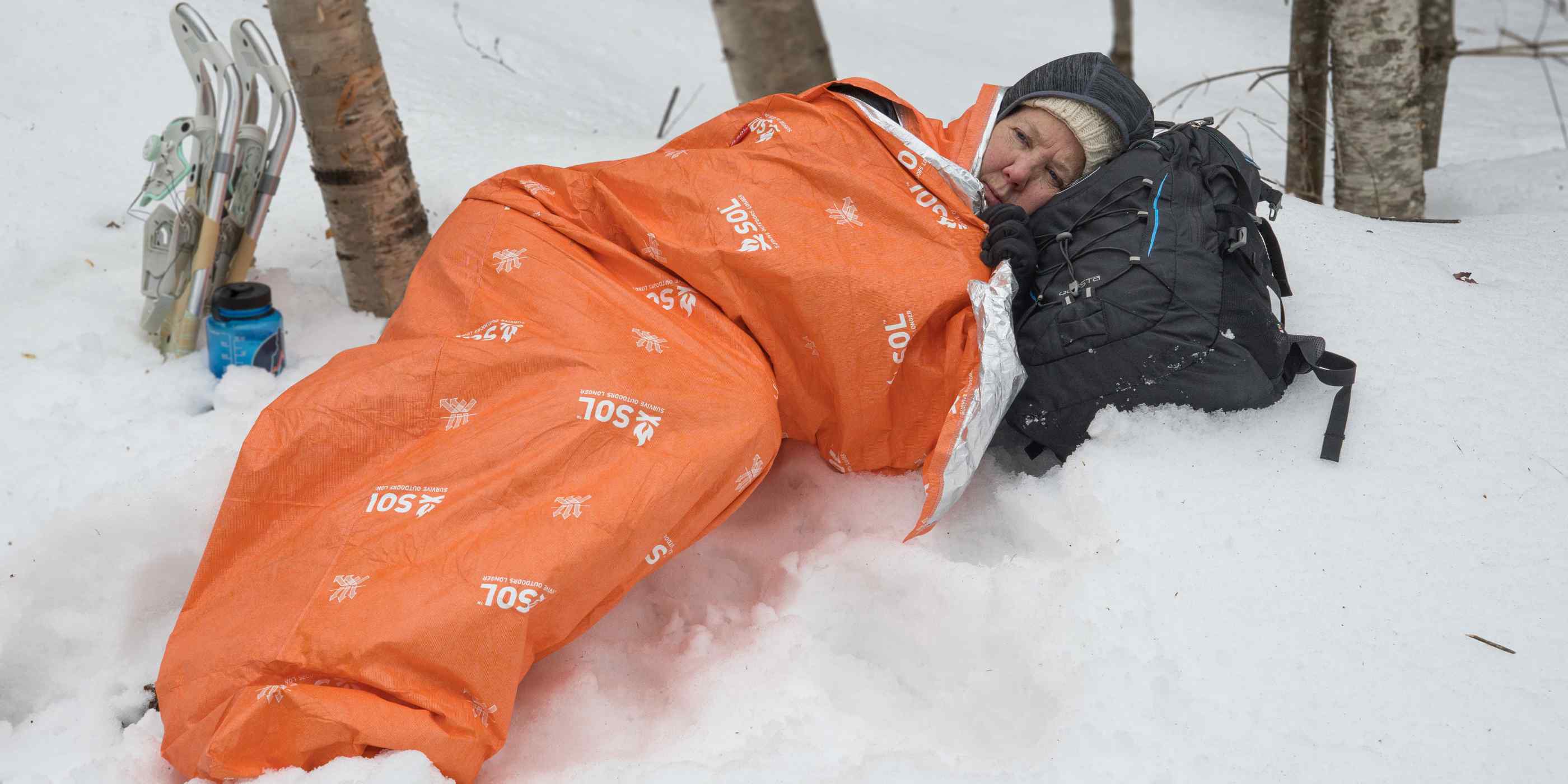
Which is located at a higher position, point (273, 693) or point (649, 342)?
point (649, 342)

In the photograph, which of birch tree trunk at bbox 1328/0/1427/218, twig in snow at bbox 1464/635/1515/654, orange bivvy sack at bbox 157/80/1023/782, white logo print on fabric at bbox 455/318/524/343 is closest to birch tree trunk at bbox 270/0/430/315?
orange bivvy sack at bbox 157/80/1023/782

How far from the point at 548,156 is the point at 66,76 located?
58.0 inches

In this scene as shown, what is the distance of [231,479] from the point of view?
143cm

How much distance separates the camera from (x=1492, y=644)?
4.41 ft

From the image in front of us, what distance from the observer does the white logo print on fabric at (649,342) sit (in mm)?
1556

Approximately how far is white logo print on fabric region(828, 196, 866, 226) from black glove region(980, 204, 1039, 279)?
0.75 feet

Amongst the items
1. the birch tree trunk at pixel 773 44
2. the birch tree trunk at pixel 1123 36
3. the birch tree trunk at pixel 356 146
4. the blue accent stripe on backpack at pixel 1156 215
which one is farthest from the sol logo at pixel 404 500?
the birch tree trunk at pixel 1123 36

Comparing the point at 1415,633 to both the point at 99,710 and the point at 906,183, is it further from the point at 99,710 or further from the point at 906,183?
the point at 99,710

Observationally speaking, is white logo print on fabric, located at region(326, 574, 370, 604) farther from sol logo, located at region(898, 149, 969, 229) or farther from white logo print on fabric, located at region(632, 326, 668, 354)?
sol logo, located at region(898, 149, 969, 229)

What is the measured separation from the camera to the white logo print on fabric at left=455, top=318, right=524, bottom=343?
5.09ft

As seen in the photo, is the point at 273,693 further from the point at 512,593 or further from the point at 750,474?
the point at 750,474

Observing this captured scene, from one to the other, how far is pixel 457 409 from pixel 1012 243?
95cm

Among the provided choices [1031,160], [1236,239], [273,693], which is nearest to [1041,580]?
[1236,239]

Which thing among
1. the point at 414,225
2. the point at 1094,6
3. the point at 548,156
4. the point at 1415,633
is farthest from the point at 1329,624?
the point at 1094,6
